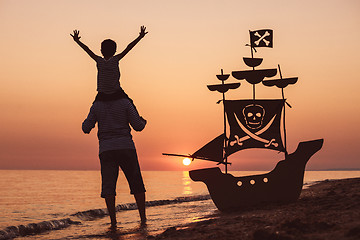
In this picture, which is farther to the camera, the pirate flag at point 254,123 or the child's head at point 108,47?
the pirate flag at point 254,123

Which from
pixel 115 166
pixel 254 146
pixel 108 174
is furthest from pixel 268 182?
pixel 108 174

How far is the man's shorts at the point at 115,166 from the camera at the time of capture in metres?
7.62

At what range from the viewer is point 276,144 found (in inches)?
390

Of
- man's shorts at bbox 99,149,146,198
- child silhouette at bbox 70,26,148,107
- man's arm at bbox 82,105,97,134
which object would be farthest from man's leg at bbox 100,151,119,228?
child silhouette at bbox 70,26,148,107

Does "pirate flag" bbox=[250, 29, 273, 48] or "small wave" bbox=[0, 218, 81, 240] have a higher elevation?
"pirate flag" bbox=[250, 29, 273, 48]

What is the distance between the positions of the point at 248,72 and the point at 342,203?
3.69 m

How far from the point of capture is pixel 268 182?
31.6ft

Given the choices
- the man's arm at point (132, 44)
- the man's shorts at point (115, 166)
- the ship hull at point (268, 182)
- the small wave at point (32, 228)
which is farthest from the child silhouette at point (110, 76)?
the small wave at point (32, 228)

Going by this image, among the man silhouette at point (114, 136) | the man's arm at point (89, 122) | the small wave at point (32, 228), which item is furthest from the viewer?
the small wave at point (32, 228)

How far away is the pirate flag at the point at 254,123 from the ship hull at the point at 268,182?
1.54 ft

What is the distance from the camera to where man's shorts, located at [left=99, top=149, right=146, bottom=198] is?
7.62 metres

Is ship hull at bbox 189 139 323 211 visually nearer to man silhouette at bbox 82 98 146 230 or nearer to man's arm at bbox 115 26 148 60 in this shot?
man silhouette at bbox 82 98 146 230

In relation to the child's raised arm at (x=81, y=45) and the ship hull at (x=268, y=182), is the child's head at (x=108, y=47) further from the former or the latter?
the ship hull at (x=268, y=182)

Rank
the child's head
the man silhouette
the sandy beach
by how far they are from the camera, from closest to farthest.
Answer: the sandy beach → the man silhouette → the child's head
